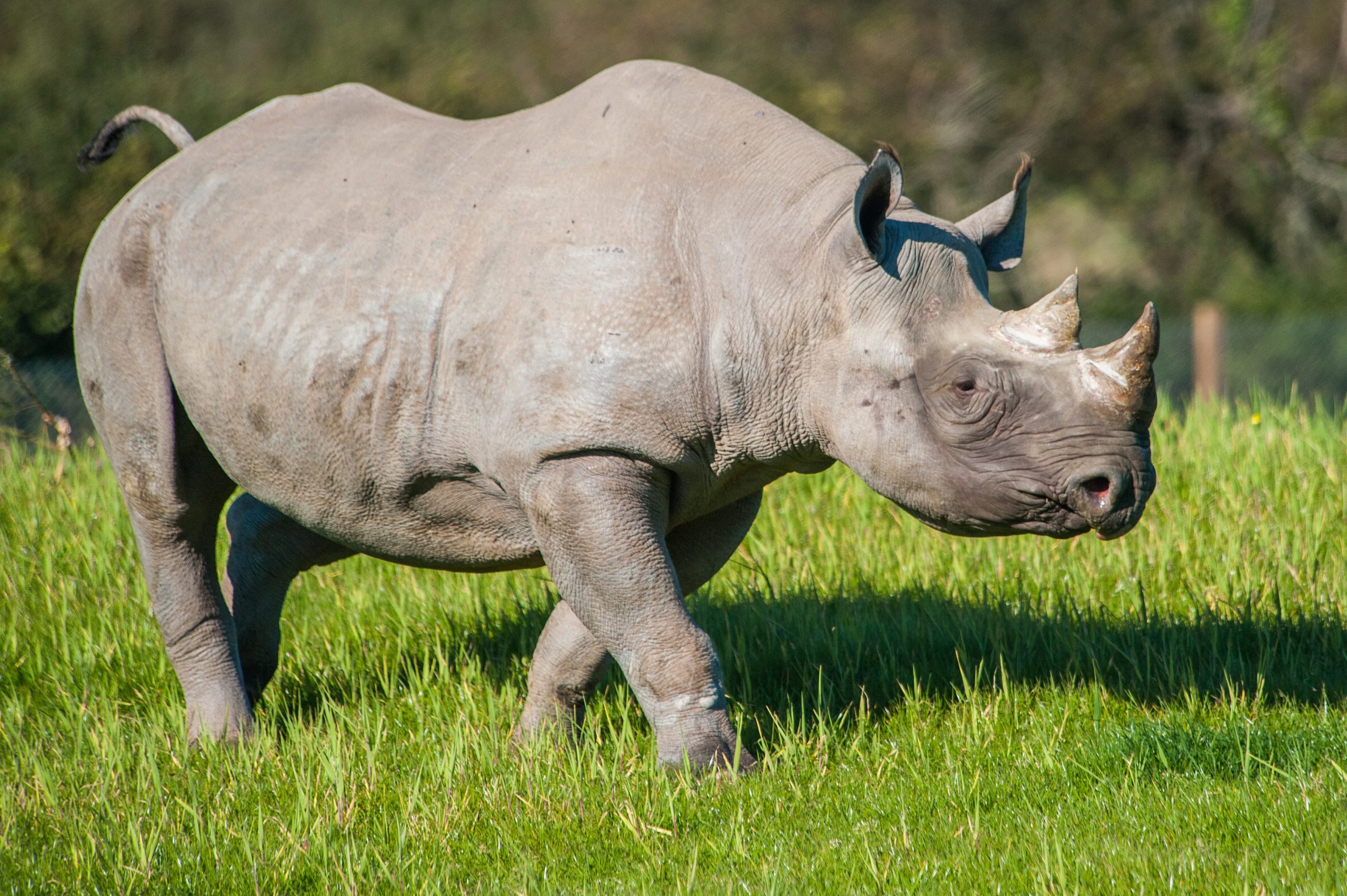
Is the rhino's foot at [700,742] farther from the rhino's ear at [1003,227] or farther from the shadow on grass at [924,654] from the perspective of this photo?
the rhino's ear at [1003,227]

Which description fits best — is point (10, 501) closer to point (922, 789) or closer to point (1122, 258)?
point (922, 789)

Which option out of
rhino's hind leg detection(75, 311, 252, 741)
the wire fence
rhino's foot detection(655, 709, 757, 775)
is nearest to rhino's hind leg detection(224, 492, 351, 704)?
rhino's hind leg detection(75, 311, 252, 741)

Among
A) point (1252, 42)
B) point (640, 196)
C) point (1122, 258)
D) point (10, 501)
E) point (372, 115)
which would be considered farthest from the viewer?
point (1122, 258)

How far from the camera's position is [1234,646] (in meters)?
4.85

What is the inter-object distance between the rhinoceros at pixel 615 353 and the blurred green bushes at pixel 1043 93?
15424mm

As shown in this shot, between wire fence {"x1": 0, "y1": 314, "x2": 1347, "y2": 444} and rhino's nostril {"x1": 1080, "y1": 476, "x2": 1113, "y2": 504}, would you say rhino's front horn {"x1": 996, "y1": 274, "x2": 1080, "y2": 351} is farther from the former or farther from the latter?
wire fence {"x1": 0, "y1": 314, "x2": 1347, "y2": 444}

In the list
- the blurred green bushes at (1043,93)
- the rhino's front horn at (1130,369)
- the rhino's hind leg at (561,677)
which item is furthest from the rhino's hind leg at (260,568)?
the blurred green bushes at (1043,93)

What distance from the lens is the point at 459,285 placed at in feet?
12.5

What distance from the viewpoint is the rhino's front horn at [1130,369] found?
3.32m

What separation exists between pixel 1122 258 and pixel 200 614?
19660 millimetres

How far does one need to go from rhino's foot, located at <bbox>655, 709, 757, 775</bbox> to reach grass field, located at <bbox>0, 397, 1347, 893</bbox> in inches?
2.2

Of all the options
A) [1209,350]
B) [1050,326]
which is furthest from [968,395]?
[1209,350]

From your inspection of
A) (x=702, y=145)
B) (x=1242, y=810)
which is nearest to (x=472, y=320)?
(x=702, y=145)

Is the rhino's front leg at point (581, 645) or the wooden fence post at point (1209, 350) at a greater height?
the rhino's front leg at point (581, 645)
